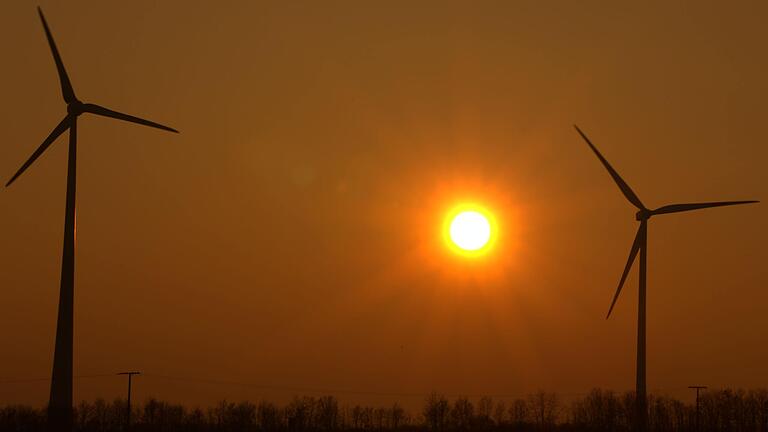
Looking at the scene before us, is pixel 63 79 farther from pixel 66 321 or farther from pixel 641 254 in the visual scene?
pixel 641 254

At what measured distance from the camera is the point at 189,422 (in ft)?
650

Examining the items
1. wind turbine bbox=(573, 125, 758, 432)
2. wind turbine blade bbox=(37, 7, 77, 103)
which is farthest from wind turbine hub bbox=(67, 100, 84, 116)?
wind turbine bbox=(573, 125, 758, 432)

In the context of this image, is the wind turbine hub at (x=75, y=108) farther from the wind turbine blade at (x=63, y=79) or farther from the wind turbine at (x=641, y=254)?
the wind turbine at (x=641, y=254)

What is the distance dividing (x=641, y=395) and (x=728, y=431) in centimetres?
11020

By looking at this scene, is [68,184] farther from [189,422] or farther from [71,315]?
[189,422]

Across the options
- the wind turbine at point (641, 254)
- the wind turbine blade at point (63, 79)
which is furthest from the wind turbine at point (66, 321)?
the wind turbine at point (641, 254)

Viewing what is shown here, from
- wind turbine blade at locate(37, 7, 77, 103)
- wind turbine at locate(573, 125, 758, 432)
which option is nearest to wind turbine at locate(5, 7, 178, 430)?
wind turbine blade at locate(37, 7, 77, 103)

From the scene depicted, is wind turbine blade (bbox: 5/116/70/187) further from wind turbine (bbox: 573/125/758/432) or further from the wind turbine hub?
wind turbine (bbox: 573/125/758/432)

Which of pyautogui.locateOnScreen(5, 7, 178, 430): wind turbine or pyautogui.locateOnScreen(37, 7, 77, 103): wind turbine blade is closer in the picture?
pyautogui.locateOnScreen(5, 7, 178, 430): wind turbine

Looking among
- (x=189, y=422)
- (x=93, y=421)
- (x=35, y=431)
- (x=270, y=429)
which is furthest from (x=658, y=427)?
(x=35, y=431)

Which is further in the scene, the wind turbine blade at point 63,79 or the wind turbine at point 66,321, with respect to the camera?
the wind turbine blade at point 63,79

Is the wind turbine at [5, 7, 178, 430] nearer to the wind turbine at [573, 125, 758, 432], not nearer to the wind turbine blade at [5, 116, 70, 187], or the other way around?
the wind turbine blade at [5, 116, 70, 187]

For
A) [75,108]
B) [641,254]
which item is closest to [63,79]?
[75,108]

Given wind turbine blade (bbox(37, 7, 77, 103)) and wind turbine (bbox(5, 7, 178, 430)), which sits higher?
wind turbine blade (bbox(37, 7, 77, 103))
